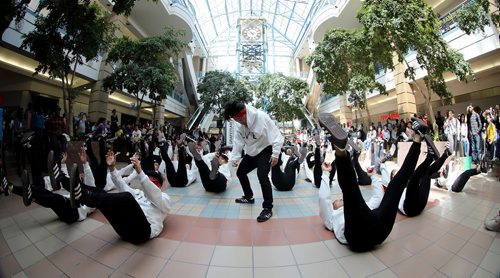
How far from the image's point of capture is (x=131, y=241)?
6.72 feet

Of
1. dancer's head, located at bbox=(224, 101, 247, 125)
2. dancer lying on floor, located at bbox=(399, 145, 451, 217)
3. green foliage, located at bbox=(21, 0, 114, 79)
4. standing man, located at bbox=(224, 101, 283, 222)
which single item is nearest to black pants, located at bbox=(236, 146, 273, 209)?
standing man, located at bbox=(224, 101, 283, 222)

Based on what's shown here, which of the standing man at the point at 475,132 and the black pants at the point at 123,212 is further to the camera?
the standing man at the point at 475,132

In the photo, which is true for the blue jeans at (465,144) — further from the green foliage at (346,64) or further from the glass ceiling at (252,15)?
the glass ceiling at (252,15)

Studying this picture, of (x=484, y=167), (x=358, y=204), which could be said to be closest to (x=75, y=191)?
(x=358, y=204)

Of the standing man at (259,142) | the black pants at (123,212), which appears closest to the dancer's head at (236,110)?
the standing man at (259,142)

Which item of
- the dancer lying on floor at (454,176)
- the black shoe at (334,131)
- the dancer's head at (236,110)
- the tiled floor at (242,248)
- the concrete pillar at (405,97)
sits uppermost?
the concrete pillar at (405,97)

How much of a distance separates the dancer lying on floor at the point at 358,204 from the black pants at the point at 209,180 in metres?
2.30

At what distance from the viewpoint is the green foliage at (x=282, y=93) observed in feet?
59.3

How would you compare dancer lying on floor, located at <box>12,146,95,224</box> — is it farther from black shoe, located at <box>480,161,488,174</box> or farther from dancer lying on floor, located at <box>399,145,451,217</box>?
black shoe, located at <box>480,161,488,174</box>

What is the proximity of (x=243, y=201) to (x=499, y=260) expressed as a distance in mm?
2647

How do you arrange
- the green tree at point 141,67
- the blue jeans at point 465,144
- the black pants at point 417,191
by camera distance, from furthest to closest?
the green tree at point 141,67 < the blue jeans at point 465,144 < the black pants at point 417,191

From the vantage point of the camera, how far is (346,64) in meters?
9.38

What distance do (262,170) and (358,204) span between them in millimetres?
1338

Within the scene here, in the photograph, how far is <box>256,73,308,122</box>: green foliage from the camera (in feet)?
59.3
